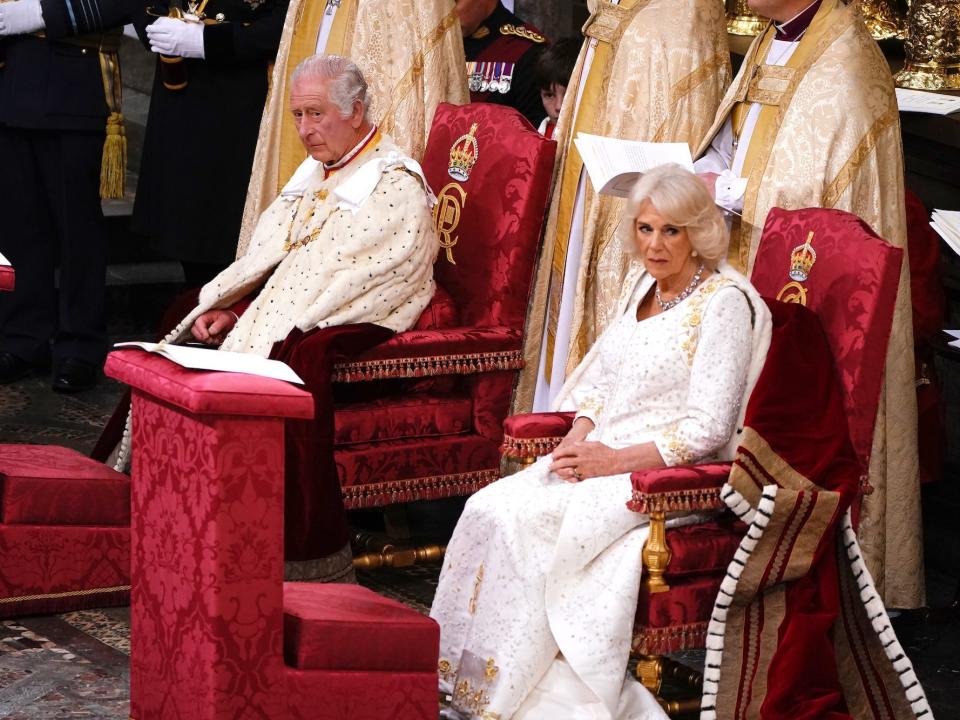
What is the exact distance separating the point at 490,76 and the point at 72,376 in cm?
197

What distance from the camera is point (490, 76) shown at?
638 cm

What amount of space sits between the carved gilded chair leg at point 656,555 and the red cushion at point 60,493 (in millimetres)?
1592

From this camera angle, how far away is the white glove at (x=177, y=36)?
6207mm

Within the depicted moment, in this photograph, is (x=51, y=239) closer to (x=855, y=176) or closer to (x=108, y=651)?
(x=108, y=651)

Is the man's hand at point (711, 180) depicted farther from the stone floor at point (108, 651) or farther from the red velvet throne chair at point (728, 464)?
the stone floor at point (108, 651)

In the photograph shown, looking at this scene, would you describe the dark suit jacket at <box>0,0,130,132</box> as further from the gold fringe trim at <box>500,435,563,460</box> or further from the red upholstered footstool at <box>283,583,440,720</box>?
the red upholstered footstool at <box>283,583,440,720</box>

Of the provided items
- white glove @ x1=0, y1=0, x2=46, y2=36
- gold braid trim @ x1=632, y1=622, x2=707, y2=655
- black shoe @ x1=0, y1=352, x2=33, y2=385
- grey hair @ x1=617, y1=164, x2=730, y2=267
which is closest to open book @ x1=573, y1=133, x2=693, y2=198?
grey hair @ x1=617, y1=164, x2=730, y2=267

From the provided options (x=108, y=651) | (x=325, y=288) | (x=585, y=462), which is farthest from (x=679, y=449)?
(x=108, y=651)

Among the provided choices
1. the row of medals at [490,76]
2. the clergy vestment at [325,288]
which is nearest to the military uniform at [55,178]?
the row of medals at [490,76]

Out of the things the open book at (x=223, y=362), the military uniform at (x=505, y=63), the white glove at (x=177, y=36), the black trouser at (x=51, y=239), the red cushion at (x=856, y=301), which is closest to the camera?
the open book at (x=223, y=362)

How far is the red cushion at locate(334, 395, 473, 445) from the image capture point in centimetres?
488

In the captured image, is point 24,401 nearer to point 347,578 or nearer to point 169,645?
point 347,578

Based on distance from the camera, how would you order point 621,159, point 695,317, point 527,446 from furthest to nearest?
point 621,159, point 527,446, point 695,317

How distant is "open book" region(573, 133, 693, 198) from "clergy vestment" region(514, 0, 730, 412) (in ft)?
1.79
